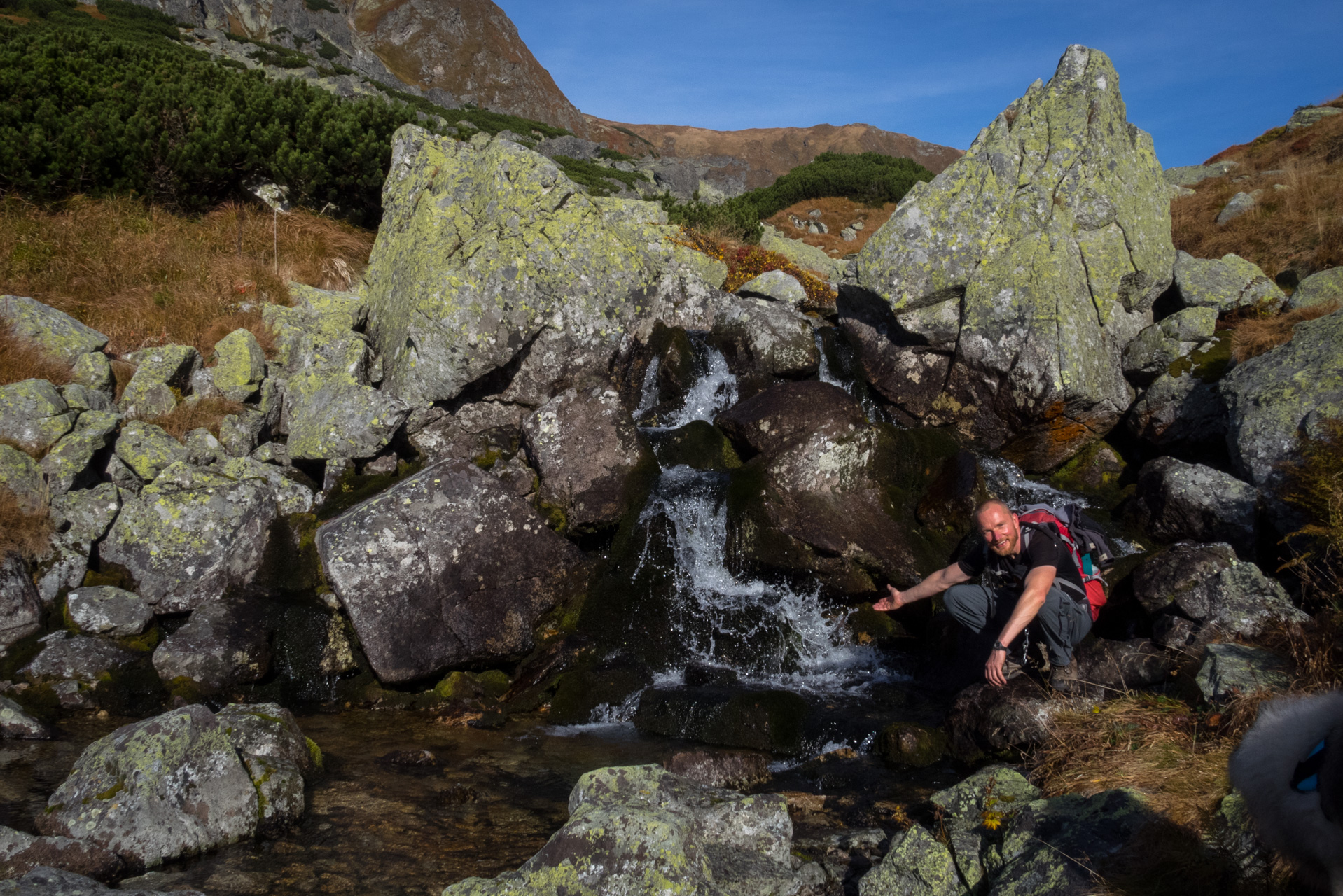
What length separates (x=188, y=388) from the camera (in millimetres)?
11383

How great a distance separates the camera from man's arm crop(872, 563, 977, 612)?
7.24 metres

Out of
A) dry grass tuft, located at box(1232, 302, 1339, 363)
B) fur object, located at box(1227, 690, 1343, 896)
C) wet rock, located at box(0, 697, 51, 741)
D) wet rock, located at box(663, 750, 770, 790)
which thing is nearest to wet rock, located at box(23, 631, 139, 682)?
wet rock, located at box(0, 697, 51, 741)

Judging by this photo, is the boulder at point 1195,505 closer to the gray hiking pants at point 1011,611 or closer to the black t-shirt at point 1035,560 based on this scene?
the gray hiking pants at point 1011,611

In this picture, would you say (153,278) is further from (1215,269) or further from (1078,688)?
(1215,269)

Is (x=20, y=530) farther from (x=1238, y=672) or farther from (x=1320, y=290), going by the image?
(x=1320, y=290)

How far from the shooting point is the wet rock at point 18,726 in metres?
6.86

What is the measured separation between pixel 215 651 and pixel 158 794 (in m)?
3.48

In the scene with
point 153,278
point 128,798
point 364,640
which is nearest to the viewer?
point 128,798

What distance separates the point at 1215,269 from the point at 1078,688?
10.5 meters

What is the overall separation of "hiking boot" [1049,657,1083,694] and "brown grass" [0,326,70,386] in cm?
1276

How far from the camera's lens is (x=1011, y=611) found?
6.98 m

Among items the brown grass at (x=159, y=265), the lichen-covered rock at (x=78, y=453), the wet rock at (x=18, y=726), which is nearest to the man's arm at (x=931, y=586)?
the wet rock at (x=18, y=726)

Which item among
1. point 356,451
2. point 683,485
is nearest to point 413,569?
point 356,451

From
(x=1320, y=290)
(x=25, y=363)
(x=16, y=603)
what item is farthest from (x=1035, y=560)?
(x=25, y=363)
